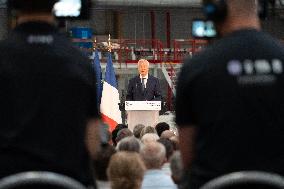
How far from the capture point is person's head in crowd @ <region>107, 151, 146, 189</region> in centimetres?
292

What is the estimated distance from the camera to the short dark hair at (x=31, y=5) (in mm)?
1843

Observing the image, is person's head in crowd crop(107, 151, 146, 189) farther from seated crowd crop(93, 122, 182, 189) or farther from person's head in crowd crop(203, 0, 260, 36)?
person's head in crowd crop(203, 0, 260, 36)

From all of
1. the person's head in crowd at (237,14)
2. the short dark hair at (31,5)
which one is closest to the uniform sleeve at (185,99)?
the person's head in crowd at (237,14)

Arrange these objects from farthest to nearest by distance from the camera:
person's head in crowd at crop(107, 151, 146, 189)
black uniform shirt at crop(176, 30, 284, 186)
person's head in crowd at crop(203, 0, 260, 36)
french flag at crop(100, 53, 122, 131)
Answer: french flag at crop(100, 53, 122, 131) < person's head in crowd at crop(107, 151, 146, 189) < person's head in crowd at crop(203, 0, 260, 36) < black uniform shirt at crop(176, 30, 284, 186)

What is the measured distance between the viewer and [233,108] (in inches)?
68.0

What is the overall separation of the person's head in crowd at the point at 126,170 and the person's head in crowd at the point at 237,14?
1198 millimetres

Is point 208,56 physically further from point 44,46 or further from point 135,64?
point 135,64

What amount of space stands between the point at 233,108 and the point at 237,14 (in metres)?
0.29

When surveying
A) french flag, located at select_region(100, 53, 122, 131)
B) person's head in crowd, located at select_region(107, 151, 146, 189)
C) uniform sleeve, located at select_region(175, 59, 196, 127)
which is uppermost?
uniform sleeve, located at select_region(175, 59, 196, 127)

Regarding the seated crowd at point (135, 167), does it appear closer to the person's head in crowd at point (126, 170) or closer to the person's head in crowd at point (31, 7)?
the person's head in crowd at point (126, 170)

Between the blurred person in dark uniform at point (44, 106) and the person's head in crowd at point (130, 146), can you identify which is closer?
the blurred person in dark uniform at point (44, 106)

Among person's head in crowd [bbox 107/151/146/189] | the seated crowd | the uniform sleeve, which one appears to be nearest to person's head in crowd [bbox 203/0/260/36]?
the uniform sleeve

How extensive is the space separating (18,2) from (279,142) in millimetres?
813

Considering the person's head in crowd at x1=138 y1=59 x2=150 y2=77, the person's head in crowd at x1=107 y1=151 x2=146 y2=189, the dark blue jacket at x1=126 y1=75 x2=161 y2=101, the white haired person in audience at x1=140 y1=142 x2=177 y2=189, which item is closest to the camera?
the person's head in crowd at x1=107 y1=151 x2=146 y2=189
